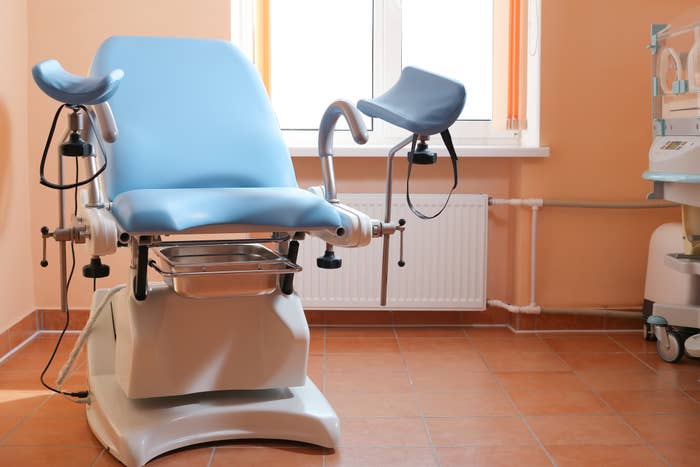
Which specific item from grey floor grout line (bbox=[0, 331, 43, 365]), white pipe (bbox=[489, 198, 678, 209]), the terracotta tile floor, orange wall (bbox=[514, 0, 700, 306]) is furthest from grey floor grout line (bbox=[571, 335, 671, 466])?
grey floor grout line (bbox=[0, 331, 43, 365])

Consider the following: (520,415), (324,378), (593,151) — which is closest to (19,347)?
(324,378)

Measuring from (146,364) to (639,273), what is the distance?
2311 mm

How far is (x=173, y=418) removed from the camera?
2.37 metres

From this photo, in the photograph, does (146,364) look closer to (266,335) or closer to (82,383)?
(266,335)

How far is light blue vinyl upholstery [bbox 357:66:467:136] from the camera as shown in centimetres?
223

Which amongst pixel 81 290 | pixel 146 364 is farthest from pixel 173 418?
pixel 81 290

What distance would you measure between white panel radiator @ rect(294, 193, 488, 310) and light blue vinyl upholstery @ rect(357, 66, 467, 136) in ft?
4.71

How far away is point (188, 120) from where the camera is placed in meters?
2.57

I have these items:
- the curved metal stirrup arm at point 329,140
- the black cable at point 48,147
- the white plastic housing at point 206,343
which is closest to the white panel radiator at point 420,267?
the curved metal stirrup arm at point 329,140

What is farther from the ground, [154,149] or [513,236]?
[154,149]

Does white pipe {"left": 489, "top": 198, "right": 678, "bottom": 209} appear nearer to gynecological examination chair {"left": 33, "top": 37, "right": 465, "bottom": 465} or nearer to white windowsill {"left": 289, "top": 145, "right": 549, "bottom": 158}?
white windowsill {"left": 289, "top": 145, "right": 549, "bottom": 158}

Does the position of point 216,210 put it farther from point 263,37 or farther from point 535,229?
point 535,229

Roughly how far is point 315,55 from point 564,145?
3.68ft

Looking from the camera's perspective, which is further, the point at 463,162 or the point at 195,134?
the point at 463,162
